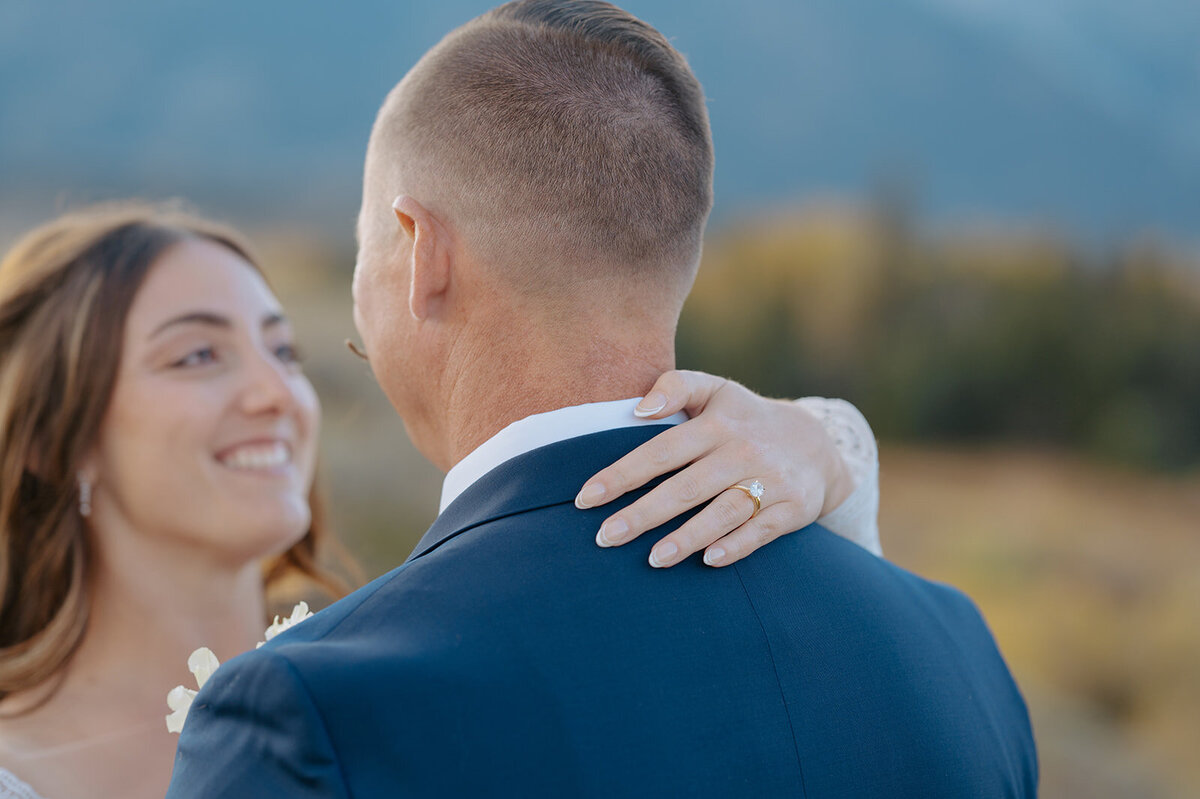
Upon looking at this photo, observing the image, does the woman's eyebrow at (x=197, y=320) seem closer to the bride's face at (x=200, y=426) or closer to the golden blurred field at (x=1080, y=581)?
the bride's face at (x=200, y=426)

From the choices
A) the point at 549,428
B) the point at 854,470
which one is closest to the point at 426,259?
the point at 549,428

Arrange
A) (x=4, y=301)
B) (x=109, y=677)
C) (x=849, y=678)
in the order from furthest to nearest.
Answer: (x=4, y=301) < (x=109, y=677) < (x=849, y=678)

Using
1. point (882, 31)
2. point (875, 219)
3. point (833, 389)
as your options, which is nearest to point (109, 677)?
point (833, 389)

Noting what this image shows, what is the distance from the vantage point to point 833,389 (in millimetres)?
8430

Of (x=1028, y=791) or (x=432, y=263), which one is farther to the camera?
(x=1028, y=791)

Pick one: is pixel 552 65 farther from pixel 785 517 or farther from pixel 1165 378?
pixel 1165 378

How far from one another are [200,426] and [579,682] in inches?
75.4

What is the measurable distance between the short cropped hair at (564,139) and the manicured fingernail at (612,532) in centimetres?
39

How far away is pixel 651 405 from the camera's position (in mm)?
1394

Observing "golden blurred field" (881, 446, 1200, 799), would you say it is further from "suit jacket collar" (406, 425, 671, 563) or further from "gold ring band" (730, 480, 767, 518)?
"suit jacket collar" (406, 425, 671, 563)

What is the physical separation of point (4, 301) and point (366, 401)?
485cm

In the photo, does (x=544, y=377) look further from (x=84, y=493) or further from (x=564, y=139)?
(x=84, y=493)

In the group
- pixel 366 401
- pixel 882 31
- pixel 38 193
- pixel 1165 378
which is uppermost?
pixel 882 31

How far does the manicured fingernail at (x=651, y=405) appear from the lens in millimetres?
1393
